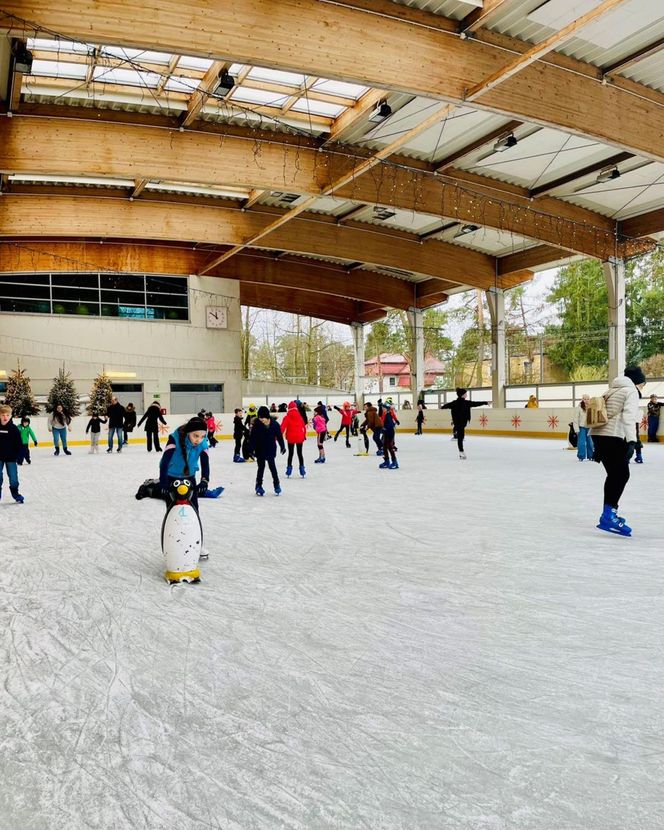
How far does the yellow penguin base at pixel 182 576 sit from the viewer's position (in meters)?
4.16

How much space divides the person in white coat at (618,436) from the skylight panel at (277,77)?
9.56 metres

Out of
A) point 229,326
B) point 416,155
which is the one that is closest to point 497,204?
point 416,155

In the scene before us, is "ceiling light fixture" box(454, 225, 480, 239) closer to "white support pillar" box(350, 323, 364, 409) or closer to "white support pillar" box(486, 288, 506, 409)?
"white support pillar" box(486, 288, 506, 409)

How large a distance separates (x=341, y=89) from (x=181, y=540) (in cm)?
1148

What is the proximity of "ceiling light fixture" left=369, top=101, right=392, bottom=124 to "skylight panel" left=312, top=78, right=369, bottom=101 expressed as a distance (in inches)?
21.0

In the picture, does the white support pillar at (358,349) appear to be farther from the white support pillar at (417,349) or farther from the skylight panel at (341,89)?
the skylight panel at (341,89)

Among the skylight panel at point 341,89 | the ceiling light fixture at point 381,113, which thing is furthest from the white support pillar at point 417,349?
the ceiling light fixture at point 381,113

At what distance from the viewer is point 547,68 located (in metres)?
11.3

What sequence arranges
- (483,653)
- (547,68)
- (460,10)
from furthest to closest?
(547,68) → (460,10) → (483,653)

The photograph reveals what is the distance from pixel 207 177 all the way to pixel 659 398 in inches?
615

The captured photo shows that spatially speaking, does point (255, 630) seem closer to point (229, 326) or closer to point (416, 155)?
point (416, 155)

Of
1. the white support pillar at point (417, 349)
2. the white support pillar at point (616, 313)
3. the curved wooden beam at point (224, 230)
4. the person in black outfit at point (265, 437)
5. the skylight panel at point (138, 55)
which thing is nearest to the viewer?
the person in black outfit at point (265, 437)

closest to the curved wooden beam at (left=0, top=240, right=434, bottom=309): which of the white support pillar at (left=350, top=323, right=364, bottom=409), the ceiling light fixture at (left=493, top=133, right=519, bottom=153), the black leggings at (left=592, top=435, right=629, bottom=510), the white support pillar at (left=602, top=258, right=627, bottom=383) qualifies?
the white support pillar at (left=350, top=323, right=364, bottom=409)

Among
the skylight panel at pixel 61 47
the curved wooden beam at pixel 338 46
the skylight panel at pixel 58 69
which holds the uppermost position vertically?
the skylight panel at pixel 58 69
